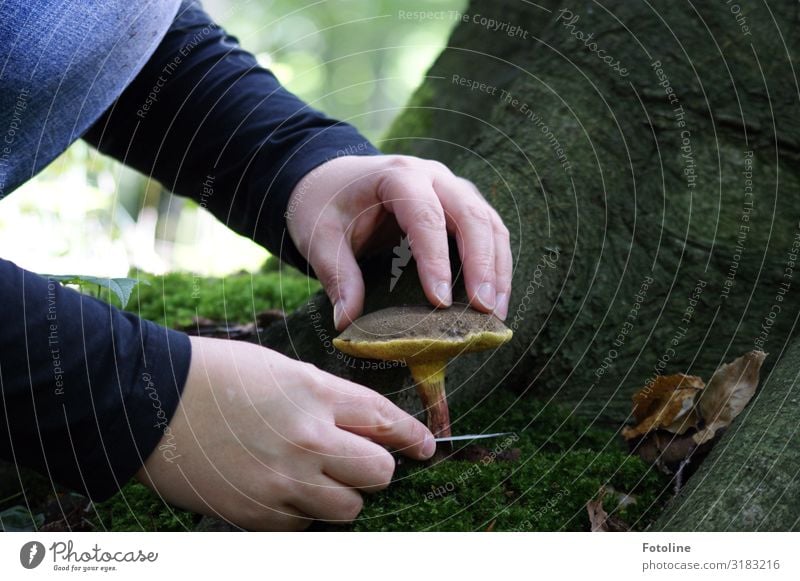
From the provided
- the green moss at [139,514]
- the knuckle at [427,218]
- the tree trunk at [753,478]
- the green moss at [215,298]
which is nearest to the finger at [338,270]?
the knuckle at [427,218]

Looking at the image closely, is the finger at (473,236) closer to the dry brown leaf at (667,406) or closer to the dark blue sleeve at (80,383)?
the dry brown leaf at (667,406)

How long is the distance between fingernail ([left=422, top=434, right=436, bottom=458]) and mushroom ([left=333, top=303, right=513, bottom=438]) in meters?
0.16

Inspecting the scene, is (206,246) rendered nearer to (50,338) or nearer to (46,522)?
(46,522)

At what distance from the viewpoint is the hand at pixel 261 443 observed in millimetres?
1564

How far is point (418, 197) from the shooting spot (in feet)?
6.24

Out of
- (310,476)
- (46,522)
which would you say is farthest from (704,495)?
(46,522)

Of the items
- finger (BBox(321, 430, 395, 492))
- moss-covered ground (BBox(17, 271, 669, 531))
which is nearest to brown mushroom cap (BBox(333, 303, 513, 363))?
finger (BBox(321, 430, 395, 492))

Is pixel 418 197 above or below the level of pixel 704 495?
above

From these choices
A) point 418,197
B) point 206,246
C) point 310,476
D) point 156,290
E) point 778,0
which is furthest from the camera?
point 206,246

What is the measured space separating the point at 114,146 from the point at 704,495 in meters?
2.28

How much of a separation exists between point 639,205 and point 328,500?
1557 mm

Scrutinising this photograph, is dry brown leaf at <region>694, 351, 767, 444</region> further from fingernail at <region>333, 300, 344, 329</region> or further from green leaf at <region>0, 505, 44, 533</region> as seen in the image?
green leaf at <region>0, 505, 44, 533</region>

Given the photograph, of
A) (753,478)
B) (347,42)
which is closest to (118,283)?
(753,478)

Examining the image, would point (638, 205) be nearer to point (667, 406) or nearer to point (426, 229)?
point (667, 406)
